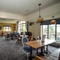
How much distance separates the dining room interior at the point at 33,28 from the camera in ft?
9.77

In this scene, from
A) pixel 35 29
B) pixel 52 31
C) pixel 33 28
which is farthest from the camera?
pixel 33 28

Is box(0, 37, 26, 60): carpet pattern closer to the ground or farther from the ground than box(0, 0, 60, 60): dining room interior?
closer to the ground

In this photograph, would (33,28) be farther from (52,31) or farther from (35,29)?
(52,31)

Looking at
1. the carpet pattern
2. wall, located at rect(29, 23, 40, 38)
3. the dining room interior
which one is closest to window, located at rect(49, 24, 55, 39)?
the dining room interior

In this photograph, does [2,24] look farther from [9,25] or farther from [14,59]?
[14,59]

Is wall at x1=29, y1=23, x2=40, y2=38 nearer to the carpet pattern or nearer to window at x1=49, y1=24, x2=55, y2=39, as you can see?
window at x1=49, y1=24, x2=55, y2=39

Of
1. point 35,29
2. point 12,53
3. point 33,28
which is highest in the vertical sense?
point 33,28

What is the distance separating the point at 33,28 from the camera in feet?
24.4

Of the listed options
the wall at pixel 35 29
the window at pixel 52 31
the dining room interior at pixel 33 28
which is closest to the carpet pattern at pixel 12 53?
the dining room interior at pixel 33 28

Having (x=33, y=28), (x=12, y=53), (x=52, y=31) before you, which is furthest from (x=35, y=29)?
(x=12, y=53)

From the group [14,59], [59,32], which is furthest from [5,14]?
[59,32]

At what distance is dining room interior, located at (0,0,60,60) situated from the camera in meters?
2.98

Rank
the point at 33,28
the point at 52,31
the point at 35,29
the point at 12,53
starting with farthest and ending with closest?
1. the point at 33,28
2. the point at 35,29
3. the point at 52,31
4. the point at 12,53

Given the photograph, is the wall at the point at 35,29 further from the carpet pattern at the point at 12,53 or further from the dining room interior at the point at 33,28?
the carpet pattern at the point at 12,53
